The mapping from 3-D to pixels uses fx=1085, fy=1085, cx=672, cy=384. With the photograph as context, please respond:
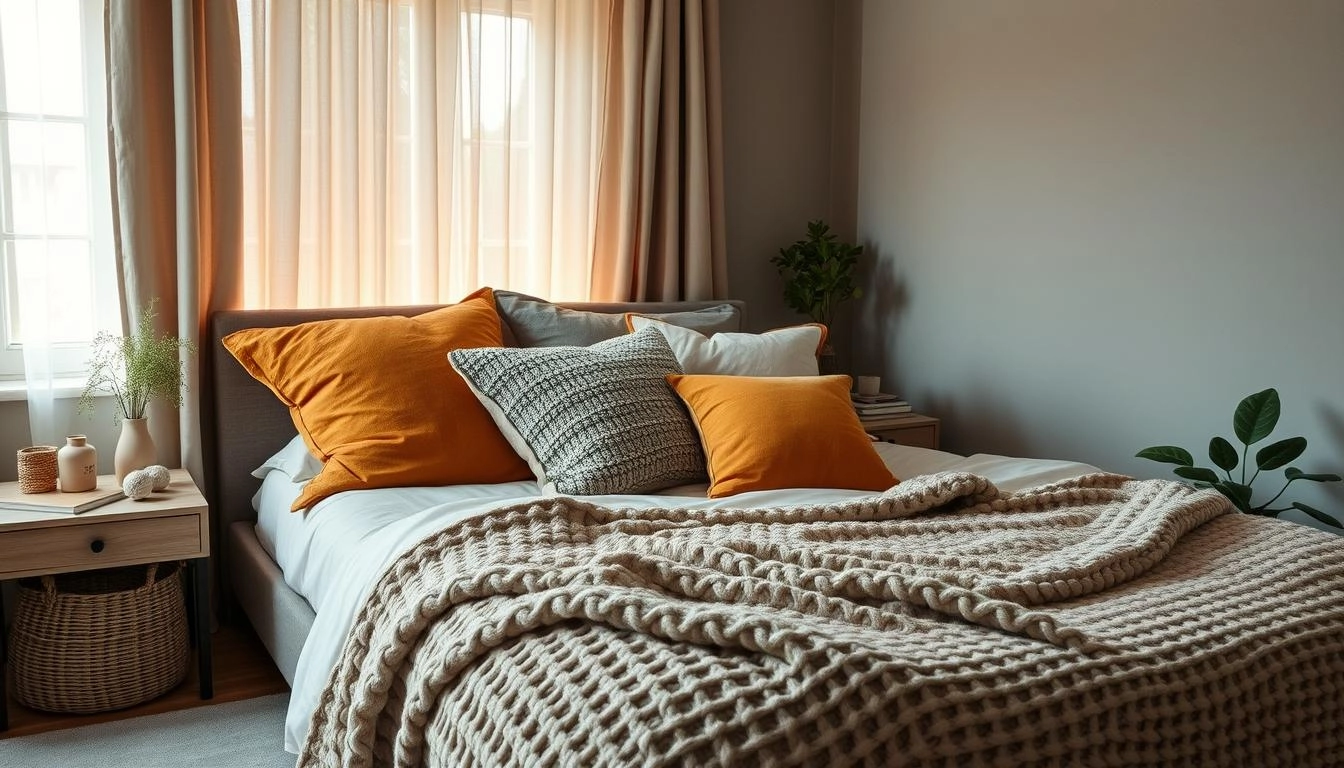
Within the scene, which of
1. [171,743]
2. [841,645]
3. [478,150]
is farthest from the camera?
[478,150]

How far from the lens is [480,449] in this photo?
2.51m

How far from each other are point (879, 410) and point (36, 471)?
7.54 ft

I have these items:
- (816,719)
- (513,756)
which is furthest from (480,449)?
(816,719)

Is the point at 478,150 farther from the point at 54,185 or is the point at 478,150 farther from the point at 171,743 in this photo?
the point at 171,743

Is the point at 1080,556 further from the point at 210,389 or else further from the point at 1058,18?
the point at 210,389

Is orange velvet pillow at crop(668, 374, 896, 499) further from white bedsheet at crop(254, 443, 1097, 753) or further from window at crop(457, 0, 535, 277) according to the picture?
window at crop(457, 0, 535, 277)

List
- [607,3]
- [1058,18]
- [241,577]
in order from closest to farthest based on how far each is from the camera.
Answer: [241,577], [1058,18], [607,3]

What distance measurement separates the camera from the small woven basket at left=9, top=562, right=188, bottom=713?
93.6 inches

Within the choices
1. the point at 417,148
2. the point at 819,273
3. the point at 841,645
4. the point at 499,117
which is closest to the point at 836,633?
the point at 841,645

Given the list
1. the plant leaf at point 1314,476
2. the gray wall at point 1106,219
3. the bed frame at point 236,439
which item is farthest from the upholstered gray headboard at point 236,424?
the plant leaf at point 1314,476

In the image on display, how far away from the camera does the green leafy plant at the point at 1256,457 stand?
8.29 feet

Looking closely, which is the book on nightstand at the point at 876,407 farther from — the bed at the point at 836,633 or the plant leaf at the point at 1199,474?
the bed at the point at 836,633

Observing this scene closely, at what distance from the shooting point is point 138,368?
2.57 meters

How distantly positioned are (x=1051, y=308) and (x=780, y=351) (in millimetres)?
908
